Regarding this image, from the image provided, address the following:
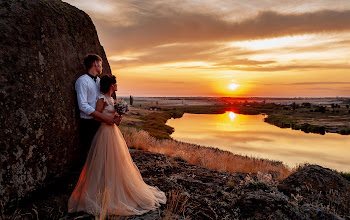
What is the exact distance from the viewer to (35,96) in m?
4.36

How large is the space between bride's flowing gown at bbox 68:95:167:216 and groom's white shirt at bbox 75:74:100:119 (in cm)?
25

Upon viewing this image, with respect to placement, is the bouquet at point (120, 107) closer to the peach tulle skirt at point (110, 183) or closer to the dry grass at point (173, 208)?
the peach tulle skirt at point (110, 183)

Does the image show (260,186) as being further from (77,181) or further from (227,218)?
(77,181)

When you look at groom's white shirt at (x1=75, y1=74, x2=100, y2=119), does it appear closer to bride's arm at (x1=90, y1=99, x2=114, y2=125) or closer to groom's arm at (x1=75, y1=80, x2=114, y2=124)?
groom's arm at (x1=75, y1=80, x2=114, y2=124)

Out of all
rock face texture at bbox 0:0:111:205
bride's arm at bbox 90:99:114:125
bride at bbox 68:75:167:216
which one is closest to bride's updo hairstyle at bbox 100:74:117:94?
bride at bbox 68:75:167:216

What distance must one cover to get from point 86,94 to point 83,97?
0.33 ft

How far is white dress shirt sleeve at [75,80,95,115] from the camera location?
4832mm

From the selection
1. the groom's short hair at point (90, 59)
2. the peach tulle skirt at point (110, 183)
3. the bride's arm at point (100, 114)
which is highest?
the groom's short hair at point (90, 59)

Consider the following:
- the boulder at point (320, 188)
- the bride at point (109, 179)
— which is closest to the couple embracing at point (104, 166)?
the bride at point (109, 179)

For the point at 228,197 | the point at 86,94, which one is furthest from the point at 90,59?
the point at 228,197

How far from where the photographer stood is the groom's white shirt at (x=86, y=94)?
15.9ft

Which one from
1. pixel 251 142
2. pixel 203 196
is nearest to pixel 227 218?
pixel 203 196

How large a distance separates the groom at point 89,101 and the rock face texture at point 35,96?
23cm

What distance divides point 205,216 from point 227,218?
0.53 metres
